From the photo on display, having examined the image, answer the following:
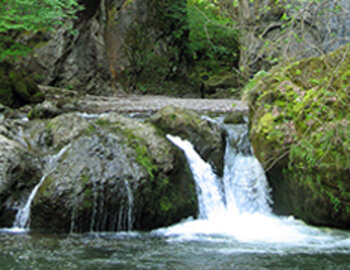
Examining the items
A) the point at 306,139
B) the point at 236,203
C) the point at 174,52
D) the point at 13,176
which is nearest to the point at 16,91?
the point at 13,176

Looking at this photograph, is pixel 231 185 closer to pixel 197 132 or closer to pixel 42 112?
pixel 197 132

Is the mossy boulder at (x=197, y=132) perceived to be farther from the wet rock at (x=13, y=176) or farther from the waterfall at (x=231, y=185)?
the wet rock at (x=13, y=176)

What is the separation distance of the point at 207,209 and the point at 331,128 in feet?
8.58

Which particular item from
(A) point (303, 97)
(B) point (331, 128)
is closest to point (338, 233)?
(B) point (331, 128)

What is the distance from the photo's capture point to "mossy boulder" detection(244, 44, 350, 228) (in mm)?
5707

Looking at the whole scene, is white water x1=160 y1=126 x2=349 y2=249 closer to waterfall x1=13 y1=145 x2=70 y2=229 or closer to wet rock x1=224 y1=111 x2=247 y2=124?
wet rock x1=224 y1=111 x2=247 y2=124

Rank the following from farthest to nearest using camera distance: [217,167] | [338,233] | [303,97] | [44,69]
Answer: [44,69] < [217,167] < [303,97] < [338,233]

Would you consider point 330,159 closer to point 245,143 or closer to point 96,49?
point 245,143

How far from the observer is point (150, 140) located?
22.8 feet

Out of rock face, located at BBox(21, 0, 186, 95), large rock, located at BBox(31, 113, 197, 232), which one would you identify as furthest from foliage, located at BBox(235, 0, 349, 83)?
rock face, located at BBox(21, 0, 186, 95)

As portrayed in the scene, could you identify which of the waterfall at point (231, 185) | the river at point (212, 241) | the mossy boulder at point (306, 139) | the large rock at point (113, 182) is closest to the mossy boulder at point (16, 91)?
the large rock at point (113, 182)

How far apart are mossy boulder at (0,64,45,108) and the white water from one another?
17.8ft

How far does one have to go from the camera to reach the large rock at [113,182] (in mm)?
5848

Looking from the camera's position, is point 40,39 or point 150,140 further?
point 40,39
